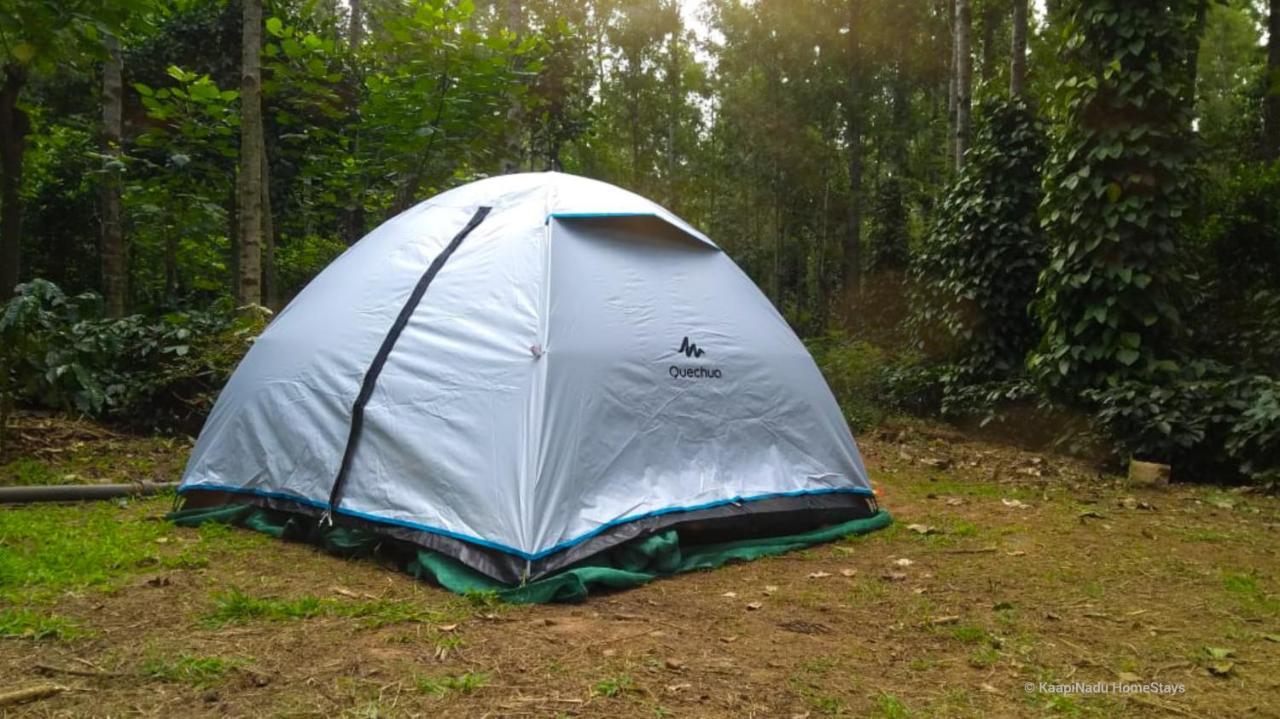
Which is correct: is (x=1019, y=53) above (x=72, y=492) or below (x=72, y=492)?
above

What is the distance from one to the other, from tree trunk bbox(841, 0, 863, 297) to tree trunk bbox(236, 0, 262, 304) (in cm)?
1436

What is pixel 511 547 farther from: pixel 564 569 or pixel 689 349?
pixel 689 349

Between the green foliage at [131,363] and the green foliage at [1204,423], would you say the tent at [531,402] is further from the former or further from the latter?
the green foliage at [1204,423]

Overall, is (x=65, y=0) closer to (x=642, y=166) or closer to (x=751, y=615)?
(x=751, y=615)

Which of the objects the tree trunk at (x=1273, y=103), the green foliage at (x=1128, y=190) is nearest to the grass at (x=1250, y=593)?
the green foliage at (x=1128, y=190)

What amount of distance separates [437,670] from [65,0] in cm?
409

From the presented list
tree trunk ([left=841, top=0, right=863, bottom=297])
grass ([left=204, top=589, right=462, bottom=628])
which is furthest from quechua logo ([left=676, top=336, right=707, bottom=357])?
tree trunk ([left=841, top=0, right=863, bottom=297])

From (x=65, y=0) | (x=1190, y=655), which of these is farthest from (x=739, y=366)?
(x=65, y=0)

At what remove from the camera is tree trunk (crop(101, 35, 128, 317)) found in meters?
7.86

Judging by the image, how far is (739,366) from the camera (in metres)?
4.58

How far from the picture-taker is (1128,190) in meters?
7.08

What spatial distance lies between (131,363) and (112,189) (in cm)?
189

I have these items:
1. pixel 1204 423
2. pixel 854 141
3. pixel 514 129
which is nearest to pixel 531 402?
pixel 1204 423

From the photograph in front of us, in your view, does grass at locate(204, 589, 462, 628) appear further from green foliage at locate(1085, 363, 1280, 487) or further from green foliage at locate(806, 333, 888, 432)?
green foliage at locate(806, 333, 888, 432)
